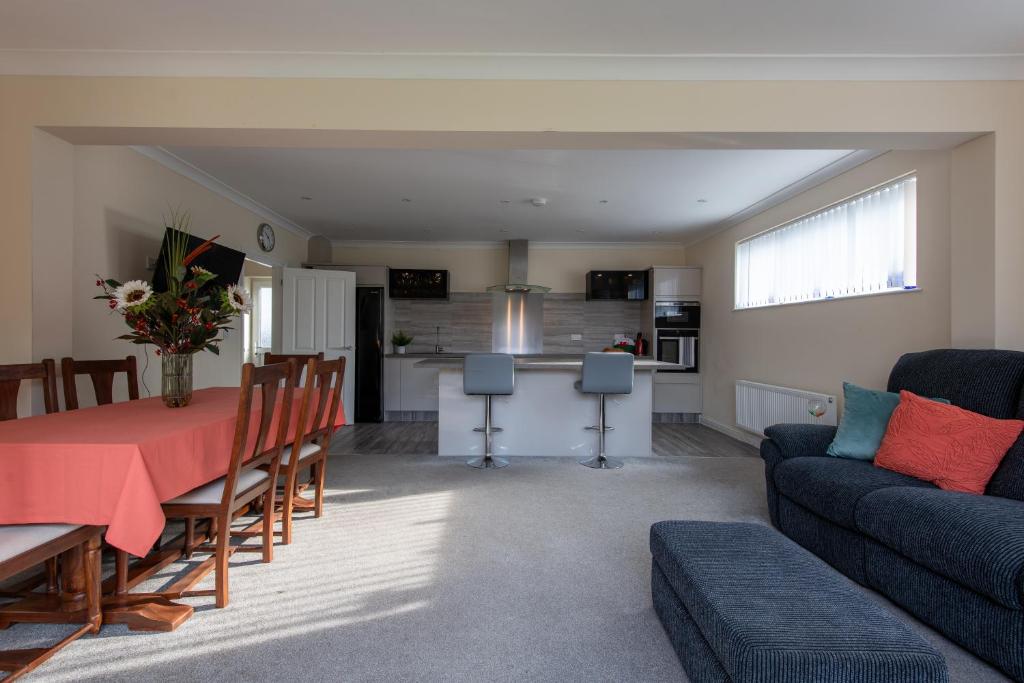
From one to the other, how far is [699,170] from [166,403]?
13.1 feet

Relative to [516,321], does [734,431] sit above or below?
below

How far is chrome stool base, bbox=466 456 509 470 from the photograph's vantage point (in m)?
4.32

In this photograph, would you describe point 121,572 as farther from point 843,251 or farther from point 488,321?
point 488,321

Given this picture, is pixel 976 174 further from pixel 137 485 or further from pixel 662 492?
pixel 137 485

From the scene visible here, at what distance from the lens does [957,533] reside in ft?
5.67

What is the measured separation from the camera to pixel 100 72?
2.75 m

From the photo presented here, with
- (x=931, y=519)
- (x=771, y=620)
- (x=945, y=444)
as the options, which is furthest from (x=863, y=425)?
(x=771, y=620)

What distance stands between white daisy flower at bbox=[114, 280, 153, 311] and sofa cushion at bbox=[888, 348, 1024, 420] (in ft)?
12.6

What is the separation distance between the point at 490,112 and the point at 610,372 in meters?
2.32

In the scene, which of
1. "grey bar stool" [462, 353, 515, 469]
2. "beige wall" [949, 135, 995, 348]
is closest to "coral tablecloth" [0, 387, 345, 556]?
"grey bar stool" [462, 353, 515, 469]

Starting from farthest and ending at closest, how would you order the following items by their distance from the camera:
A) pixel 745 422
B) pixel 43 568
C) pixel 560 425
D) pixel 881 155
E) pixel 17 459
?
pixel 745 422
pixel 560 425
pixel 881 155
pixel 43 568
pixel 17 459

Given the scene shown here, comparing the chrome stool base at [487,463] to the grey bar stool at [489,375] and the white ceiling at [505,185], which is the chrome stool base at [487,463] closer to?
the grey bar stool at [489,375]

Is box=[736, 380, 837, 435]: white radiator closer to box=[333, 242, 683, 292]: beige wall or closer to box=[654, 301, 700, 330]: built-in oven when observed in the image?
box=[654, 301, 700, 330]: built-in oven

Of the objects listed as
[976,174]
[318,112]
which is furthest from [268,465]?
[976,174]
